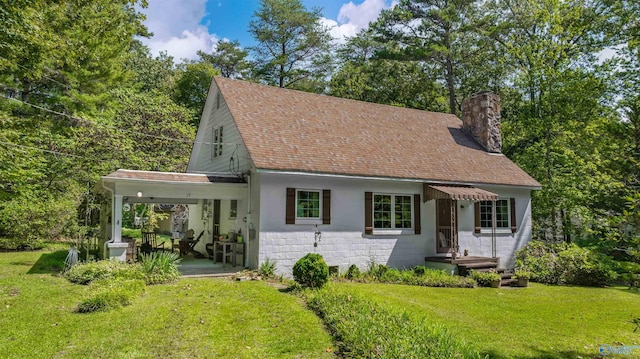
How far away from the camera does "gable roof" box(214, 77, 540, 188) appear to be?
41.7ft

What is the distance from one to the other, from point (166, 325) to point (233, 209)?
7.50 metres

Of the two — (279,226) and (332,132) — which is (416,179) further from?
(279,226)

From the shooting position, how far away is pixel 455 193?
44.4 feet

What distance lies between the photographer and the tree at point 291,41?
110ft

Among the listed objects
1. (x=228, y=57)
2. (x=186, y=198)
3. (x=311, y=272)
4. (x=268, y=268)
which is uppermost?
(x=228, y=57)

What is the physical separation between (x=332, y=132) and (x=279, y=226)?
4711 millimetres

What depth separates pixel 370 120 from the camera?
17.1 meters

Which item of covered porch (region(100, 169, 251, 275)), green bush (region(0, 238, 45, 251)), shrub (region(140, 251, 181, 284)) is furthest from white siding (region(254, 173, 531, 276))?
green bush (region(0, 238, 45, 251))

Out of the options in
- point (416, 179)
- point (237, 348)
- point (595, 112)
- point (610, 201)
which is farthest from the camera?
point (595, 112)

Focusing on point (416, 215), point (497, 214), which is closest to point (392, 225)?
point (416, 215)

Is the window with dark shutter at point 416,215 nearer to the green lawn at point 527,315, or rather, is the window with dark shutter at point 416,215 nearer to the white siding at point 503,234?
the white siding at point 503,234

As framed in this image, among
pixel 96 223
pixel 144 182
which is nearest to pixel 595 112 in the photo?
pixel 144 182

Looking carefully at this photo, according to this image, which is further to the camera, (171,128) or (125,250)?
(171,128)

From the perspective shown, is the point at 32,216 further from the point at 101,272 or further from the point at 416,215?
the point at 416,215
